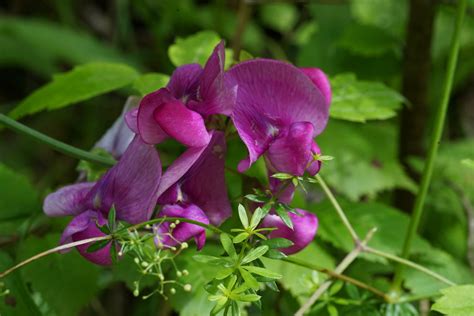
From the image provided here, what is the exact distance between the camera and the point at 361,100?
4.42 feet

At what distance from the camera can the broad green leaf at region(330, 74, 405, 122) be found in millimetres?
1309

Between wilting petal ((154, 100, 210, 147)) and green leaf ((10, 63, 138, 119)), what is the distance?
0.43 m

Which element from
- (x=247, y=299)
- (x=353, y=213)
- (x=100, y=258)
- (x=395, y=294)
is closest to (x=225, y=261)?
(x=247, y=299)

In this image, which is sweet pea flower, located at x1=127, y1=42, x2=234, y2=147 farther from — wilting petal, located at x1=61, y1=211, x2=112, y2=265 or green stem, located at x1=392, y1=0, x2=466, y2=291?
green stem, located at x1=392, y1=0, x2=466, y2=291

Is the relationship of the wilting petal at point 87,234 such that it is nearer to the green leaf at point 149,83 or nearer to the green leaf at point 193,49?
the green leaf at point 149,83

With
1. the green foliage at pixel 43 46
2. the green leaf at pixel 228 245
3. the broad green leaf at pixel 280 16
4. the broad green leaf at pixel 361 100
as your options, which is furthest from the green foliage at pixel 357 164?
the green foliage at pixel 43 46

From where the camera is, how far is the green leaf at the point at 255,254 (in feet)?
2.91

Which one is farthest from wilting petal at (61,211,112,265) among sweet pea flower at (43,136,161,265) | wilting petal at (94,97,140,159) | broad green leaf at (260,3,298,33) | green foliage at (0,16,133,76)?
broad green leaf at (260,3,298,33)

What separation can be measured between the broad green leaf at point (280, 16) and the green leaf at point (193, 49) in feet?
4.88

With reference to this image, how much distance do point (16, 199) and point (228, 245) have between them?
640 mm

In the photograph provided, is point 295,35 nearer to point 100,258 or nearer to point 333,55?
point 333,55

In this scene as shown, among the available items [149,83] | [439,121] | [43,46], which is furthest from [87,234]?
[43,46]

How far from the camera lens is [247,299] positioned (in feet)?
2.80

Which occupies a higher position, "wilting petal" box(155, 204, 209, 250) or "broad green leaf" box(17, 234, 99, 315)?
"wilting petal" box(155, 204, 209, 250)
